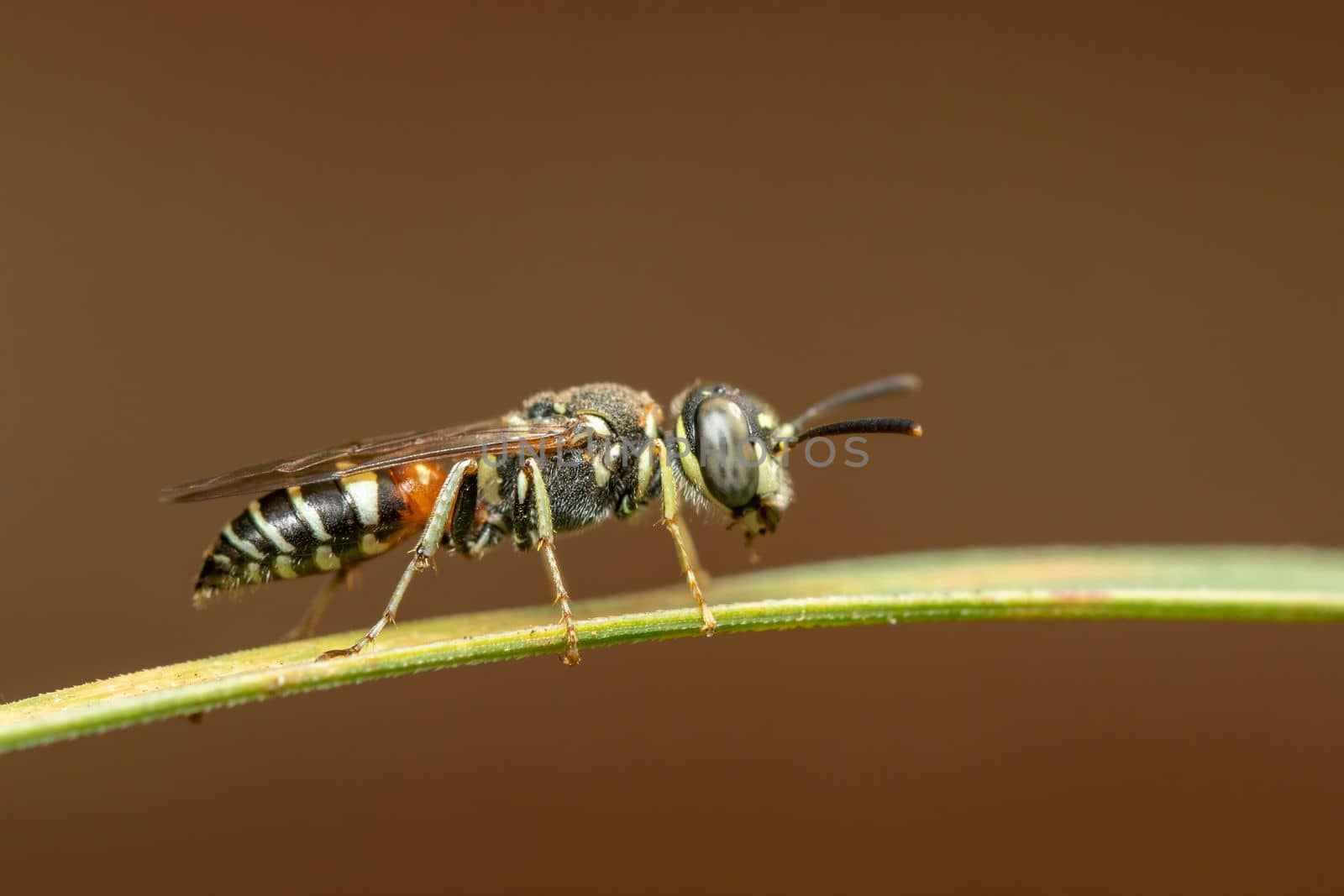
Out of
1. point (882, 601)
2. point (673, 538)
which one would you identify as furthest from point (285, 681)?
point (673, 538)

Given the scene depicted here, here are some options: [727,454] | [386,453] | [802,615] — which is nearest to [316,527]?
[386,453]

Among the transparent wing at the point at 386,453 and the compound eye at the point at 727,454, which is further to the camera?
the compound eye at the point at 727,454

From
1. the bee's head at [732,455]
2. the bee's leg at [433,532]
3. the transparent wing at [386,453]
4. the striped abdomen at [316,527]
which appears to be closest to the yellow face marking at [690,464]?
the bee's head at [732,455]

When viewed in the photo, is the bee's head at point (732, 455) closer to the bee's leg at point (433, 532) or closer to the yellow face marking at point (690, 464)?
the yellow face marking at point (690, 464)

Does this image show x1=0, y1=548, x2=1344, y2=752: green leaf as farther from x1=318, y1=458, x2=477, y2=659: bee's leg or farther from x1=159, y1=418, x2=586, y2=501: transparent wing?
x1=159, y1=418, x2=586, y2=501: transparent wing

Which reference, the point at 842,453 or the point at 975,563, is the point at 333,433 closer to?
the point at 842,453

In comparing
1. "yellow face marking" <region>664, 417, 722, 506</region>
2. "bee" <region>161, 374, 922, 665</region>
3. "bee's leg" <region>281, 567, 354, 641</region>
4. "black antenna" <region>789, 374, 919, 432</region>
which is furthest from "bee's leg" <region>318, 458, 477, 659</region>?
"black antenna" <region>789, 374, 919, 432</region>

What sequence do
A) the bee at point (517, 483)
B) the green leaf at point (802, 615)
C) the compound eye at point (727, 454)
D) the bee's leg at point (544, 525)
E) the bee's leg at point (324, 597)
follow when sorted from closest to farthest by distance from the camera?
the green leaf at point (802, 615), the bee's leg at point (544, 525), the bee at point (517, 483), the compound eye at point (727, 454), the bee's leg at point (324, 597)
